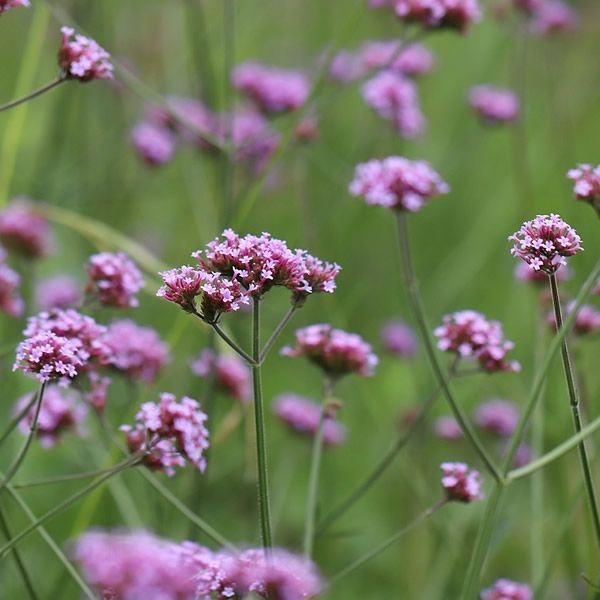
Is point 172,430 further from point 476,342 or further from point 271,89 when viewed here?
point 271,89

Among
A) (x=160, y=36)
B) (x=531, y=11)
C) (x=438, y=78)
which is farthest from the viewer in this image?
(x=438, y=78)

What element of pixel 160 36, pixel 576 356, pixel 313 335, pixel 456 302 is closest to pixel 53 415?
pixel 313 335

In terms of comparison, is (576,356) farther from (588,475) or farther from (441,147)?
(441,147)

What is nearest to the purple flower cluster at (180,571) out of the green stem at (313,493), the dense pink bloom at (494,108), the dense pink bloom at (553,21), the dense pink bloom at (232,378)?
the green stem at (313,493)

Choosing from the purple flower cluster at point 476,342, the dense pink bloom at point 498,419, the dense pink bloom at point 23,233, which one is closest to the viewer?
the purple flower cluster at point 476,342

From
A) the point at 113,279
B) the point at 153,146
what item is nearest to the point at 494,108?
the point at 153,146

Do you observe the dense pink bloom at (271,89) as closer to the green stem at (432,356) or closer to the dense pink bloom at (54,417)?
the green stem at (432,356)
